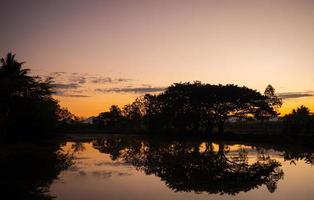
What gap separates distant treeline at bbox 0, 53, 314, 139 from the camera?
136 feet

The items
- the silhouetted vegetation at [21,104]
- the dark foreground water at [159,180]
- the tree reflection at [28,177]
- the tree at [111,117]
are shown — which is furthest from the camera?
the tree at [111,117]

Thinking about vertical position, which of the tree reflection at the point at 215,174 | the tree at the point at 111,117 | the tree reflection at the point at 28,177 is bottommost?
the tree reflection at the point at 215,174

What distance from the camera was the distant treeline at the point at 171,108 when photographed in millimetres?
41406

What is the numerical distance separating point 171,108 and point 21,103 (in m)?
37.6

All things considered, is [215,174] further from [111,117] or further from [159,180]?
[111,117]

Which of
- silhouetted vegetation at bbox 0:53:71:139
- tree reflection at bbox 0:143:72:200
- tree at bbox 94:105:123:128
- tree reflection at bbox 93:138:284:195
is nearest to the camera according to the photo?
tree reflection at bbox 0:143:72:200

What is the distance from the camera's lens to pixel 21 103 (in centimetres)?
4212

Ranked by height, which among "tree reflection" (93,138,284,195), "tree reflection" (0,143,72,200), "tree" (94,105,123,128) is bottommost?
"tree reflection" (93,138,284,195)

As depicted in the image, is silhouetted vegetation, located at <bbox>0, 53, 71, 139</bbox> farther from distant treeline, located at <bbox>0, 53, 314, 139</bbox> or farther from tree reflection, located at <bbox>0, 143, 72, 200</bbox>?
tree reflection, located at <bbox>0, 143, 72, 200</bbox>

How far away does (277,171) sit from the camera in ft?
75.2

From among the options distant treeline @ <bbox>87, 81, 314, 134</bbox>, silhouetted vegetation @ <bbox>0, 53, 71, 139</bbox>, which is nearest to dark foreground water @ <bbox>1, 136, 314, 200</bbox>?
silhouetted vegetation @ <bbox>0, 53, 71, 139</bbox>

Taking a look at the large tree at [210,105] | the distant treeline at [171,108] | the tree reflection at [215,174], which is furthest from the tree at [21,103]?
the large tree at [210,105]

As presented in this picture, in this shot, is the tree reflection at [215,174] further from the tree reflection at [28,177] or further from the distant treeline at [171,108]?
the distant treeline at [171,108]

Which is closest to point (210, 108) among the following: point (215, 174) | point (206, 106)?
point (206, 106)
